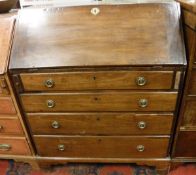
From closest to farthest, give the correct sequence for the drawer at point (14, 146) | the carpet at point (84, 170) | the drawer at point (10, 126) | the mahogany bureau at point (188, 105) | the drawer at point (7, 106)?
the mahogany bureau at point (188, 105)
the drawer at point (7, 106)
the drawer at point (10, 126)
the drawer at point (14, 146)
the carpet at point (84, 170)

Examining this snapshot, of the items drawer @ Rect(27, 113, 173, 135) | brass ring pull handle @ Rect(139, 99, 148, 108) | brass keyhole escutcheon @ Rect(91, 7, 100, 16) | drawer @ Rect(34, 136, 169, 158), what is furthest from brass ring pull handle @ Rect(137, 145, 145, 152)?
brass keyhole escutcheon @ Rect(91, 7, 100, 16)

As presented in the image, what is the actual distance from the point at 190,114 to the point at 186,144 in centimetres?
26

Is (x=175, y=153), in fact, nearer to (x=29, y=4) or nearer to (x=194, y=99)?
(x=194, y=99)

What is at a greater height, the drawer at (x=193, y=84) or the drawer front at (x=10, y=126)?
the drawer at (x=193, y=84)

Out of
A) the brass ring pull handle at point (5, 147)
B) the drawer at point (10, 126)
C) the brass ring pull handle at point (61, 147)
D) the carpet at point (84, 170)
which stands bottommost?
the carpet at point (84, 170)

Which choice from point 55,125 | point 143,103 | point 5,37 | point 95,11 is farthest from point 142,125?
point 5,37

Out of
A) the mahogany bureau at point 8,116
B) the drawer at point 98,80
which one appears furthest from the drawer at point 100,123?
the drawer at point 98,80

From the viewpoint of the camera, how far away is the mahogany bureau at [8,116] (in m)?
1.37

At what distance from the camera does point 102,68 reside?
1.29 meters

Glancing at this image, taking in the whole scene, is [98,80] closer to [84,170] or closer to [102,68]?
[102,68]

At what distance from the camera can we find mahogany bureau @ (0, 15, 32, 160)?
1369mm

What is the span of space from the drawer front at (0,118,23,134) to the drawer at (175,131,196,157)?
42.2 inches

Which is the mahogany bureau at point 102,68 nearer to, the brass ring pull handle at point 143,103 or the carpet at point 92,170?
the brass ring pull handle at point 143,103

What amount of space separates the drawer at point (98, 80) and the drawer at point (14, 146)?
48 centimetres
